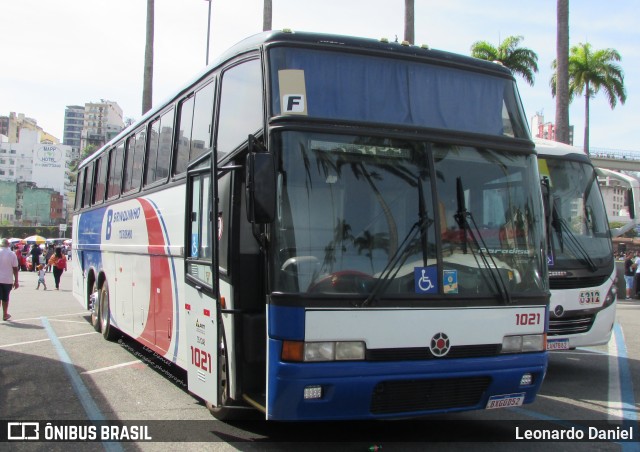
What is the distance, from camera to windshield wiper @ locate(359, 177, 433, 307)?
499cm

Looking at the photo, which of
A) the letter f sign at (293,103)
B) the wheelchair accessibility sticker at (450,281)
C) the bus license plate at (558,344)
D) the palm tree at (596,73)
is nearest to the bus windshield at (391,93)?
the letter f sign at (293,103)

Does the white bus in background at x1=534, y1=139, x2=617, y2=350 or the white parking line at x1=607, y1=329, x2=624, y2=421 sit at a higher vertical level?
the white bus in background at x1=534, y1=139, x2=617, y2=350

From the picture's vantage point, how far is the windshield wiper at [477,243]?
211 inches

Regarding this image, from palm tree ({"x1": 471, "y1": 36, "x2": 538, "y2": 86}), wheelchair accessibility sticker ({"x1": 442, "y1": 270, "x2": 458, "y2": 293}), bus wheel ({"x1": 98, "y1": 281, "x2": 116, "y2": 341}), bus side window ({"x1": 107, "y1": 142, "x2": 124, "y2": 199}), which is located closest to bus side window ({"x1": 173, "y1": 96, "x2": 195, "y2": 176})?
wheelchair accessibility sticker ({"x1": 442, "y1": 270, "x2": 458, "y2": 293})

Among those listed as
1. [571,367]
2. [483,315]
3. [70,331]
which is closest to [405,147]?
[483,315]

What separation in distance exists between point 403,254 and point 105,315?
836 cm

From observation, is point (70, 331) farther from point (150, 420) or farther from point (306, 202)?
point (306, 202)

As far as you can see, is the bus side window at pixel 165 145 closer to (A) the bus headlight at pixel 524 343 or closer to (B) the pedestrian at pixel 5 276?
(A) the bus headlight at pixel 524 343

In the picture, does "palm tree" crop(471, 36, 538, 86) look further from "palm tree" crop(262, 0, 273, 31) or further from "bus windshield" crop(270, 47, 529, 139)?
"bus windshield" crop(270, 47, 529, 139)

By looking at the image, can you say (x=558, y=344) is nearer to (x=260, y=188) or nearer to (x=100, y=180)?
(x=260, y=188)

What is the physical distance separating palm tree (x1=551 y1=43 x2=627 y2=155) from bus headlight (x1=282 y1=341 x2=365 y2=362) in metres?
36.4

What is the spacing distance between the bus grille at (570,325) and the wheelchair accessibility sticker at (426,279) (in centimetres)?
445

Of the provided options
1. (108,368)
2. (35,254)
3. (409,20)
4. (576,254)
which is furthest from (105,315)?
(35,254)

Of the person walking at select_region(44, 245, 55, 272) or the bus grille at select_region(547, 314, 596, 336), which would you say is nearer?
the bus grille at select_region(547, 314, 596, 336)
